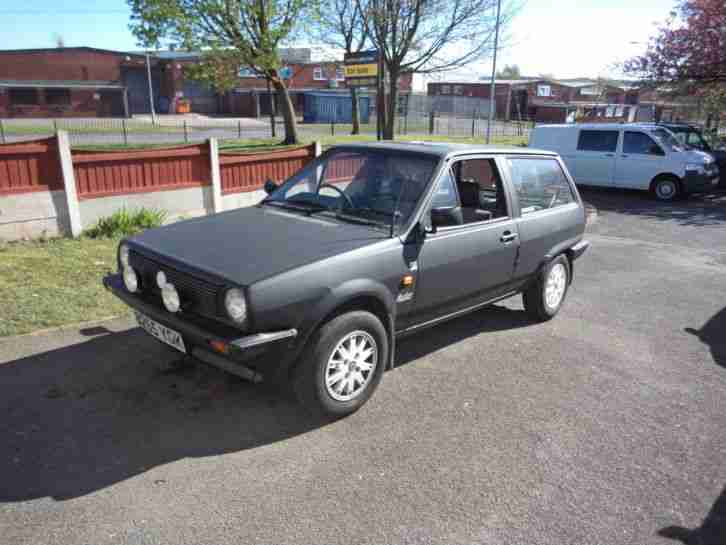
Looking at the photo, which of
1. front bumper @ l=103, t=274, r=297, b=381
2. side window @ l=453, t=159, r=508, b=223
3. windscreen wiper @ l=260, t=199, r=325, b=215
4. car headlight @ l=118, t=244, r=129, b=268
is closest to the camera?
front bumper @ l=103, t=274, r=297, b=381

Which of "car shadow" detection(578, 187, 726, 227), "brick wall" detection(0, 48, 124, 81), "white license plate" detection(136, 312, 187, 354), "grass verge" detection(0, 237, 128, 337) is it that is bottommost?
"car shadow" detection(578, 187, 726, 227)

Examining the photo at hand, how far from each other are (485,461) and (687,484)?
1149 millimetres

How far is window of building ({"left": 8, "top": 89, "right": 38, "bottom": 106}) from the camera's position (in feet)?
150

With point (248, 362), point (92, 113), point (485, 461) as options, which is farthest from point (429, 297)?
point (92, 113)

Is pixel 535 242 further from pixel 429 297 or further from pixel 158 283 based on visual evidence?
pixel 158 283

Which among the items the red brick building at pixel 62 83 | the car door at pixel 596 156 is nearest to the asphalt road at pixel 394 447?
the car door at pixel 596 156

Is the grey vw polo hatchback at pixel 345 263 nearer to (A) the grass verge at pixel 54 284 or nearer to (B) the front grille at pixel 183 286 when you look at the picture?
(B) the front grille at pixel 183 286

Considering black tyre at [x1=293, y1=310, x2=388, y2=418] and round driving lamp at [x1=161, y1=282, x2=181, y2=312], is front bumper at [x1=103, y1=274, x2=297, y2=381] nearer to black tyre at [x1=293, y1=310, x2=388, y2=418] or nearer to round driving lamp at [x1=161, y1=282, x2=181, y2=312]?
round driving lamp at [x1=161, y1=282, x2=181, y2=312]

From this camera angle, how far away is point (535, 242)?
17.3 feet

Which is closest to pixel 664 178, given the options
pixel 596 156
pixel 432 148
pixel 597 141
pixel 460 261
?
pixel 596 156

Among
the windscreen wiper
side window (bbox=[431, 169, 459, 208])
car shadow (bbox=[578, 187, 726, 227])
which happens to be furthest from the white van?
the windscreen wiper

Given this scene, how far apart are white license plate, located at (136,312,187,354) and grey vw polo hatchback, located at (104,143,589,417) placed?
0.05 ft

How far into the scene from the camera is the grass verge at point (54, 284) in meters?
5.25

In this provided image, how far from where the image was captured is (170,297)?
Result: 3.56 m
